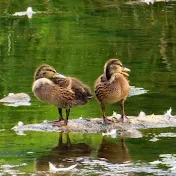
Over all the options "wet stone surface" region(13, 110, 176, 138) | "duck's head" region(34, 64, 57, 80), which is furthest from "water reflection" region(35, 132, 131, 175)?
"duck's head" region(34, 64, 57, 80)

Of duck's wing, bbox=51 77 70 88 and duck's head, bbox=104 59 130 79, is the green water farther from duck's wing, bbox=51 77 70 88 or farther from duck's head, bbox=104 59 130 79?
duck's head, bbox=104 59 130 79

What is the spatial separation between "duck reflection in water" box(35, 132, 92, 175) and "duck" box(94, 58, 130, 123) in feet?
3.19

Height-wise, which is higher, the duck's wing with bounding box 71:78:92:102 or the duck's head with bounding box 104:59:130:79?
the duck's head with bounding box 104:59:130:79

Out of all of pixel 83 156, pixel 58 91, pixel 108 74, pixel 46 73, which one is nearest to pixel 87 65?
pixel 108 74

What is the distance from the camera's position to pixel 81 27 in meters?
19.5

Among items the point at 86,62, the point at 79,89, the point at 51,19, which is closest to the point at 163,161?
the point at 79,89

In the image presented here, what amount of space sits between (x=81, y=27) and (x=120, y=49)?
116 inches

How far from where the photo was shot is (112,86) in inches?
421

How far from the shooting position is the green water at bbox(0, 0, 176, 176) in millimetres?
9062

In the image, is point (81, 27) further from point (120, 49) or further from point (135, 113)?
point (135, 113)

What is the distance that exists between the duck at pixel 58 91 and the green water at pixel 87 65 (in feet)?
1.29

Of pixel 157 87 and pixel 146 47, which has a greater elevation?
pixel 146 47

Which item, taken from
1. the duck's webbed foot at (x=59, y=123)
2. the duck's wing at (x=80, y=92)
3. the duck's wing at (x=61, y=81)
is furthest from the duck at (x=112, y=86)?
the duck's webbed foot at (x=59, y=123)

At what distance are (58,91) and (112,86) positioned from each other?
644 millimetres
